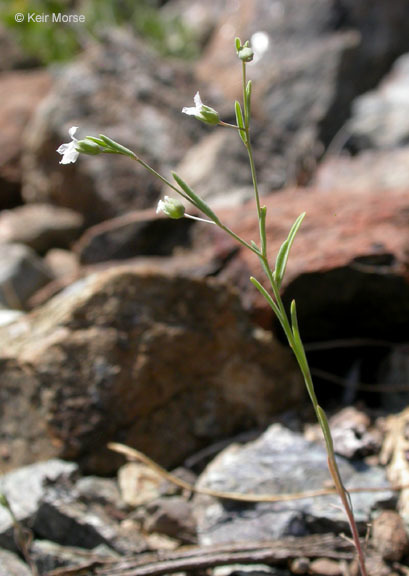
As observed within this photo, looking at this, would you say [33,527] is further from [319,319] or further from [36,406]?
[319,319]

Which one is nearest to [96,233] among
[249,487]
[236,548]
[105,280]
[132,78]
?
[105,280]

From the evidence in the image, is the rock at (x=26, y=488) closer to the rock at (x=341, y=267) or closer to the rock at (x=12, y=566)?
the rock at (x=12, y=566)

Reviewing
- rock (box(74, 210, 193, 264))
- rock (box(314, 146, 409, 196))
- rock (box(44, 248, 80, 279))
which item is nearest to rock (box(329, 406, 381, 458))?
rock (box(74, 210, 193, 264))

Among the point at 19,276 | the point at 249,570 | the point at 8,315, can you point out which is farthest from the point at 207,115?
the point at 19,276

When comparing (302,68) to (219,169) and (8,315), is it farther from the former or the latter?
(8,315)

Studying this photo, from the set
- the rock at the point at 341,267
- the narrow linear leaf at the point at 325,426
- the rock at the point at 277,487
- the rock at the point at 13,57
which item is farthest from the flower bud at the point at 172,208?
the rock at the point at 13,57
